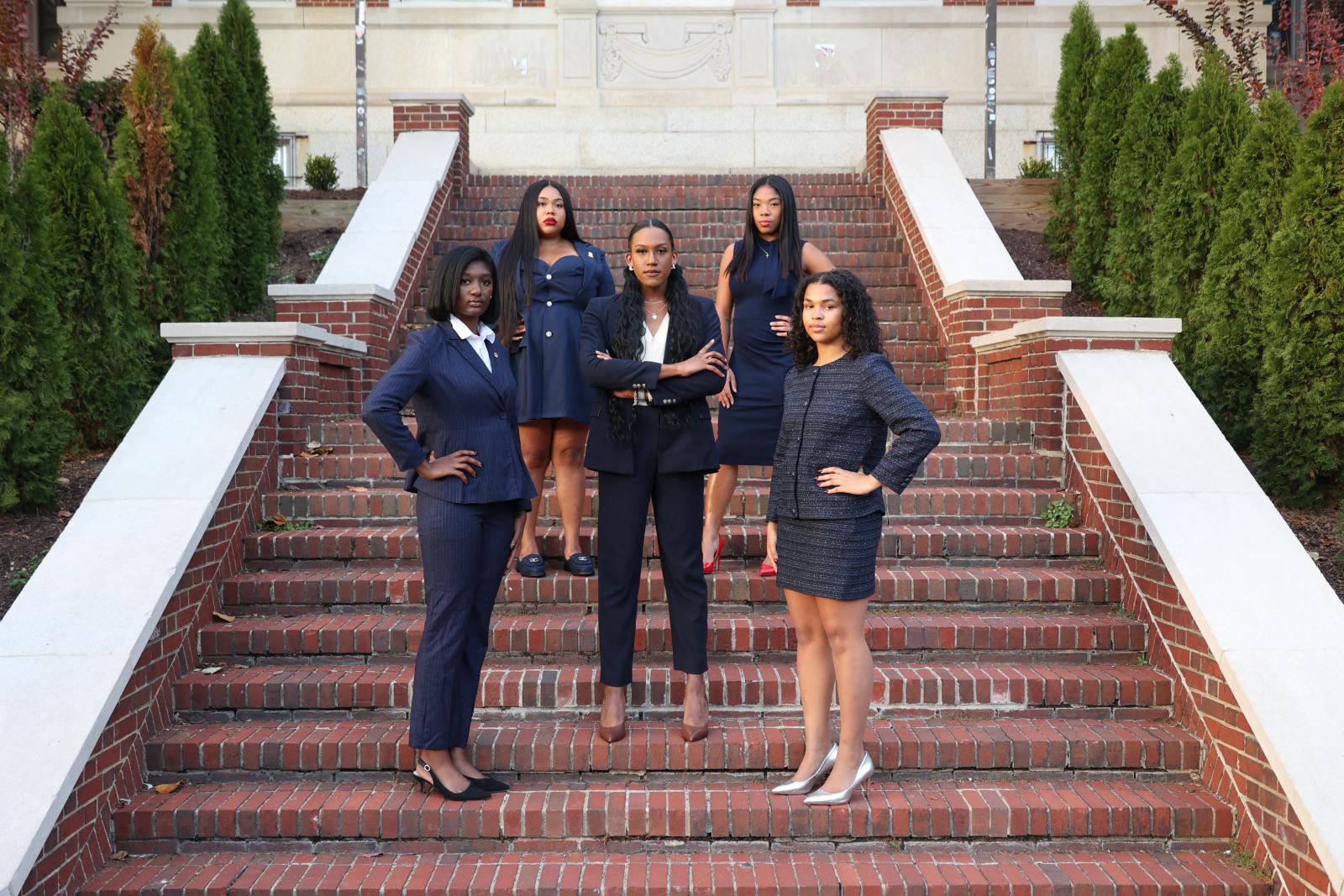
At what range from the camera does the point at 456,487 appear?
11.5ft

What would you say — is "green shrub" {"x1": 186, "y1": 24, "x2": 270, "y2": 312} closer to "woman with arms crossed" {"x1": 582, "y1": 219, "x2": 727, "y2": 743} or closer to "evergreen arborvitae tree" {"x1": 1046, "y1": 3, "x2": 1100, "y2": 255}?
"woman with arms crossed" {"x1": 582, "y1": 219, "x2": 727, "y2": 743}

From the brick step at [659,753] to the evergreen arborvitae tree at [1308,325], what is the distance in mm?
2588

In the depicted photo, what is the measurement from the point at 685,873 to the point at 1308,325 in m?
4.47

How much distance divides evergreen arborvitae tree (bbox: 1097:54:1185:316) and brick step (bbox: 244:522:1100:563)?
3511 mm

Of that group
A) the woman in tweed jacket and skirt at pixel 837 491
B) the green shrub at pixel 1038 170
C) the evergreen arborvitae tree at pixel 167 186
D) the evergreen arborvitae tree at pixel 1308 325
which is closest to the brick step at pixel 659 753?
the woman in tweed jacket and skirt at pixel 837 491

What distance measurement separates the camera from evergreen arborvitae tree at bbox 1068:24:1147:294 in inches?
340

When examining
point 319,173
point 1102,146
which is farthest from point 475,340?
point 319,173

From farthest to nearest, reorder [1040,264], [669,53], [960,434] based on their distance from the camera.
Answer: [669,53]
[1040,264]
[960,434]

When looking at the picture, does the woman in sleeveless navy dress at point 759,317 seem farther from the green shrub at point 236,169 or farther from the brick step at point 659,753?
the green shrub at point 236,169

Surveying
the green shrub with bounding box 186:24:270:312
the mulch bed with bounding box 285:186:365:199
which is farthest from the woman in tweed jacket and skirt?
the mulch bed with bounding box 285:186:365:199

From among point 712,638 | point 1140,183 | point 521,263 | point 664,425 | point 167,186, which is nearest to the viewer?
point 664,425

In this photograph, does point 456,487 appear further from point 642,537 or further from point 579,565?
point 579,565

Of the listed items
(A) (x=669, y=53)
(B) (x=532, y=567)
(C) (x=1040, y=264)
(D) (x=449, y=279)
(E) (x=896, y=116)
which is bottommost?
(B) (x=532, y=567)

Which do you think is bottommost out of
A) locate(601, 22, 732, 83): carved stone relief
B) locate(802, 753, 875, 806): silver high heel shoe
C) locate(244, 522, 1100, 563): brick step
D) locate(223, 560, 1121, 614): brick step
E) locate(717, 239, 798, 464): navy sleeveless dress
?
locate(802, 753, 875, 806): silver high heel shoe
